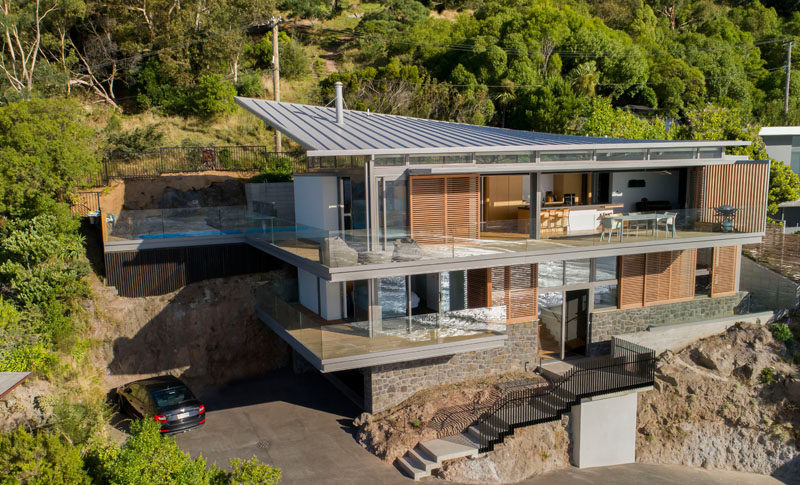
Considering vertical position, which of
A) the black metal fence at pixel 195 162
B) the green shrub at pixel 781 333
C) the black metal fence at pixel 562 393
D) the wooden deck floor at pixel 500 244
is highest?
the black metal fence at pixel 195 162

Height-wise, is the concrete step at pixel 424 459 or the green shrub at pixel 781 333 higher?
the green shrub at pixel 781 333

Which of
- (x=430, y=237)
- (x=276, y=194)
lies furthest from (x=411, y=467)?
(x=276, y=194)

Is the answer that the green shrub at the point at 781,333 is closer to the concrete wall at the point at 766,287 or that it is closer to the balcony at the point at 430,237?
the concrete wall at the point at 766,287

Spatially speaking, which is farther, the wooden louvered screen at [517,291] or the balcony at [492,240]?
the wooden louvered screen at [517,291]

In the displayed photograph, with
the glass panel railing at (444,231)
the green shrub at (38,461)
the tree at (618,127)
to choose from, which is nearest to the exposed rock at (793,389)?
the glass panel railing at (444,231)

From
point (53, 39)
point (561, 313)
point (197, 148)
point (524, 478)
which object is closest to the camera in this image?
point (524, 478)

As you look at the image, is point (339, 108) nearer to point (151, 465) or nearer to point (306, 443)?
point (306, 443)

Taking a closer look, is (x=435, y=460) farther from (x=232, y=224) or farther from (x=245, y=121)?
(x=245, y=121)

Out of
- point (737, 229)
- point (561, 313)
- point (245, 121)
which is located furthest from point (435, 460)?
point (245, 121)
